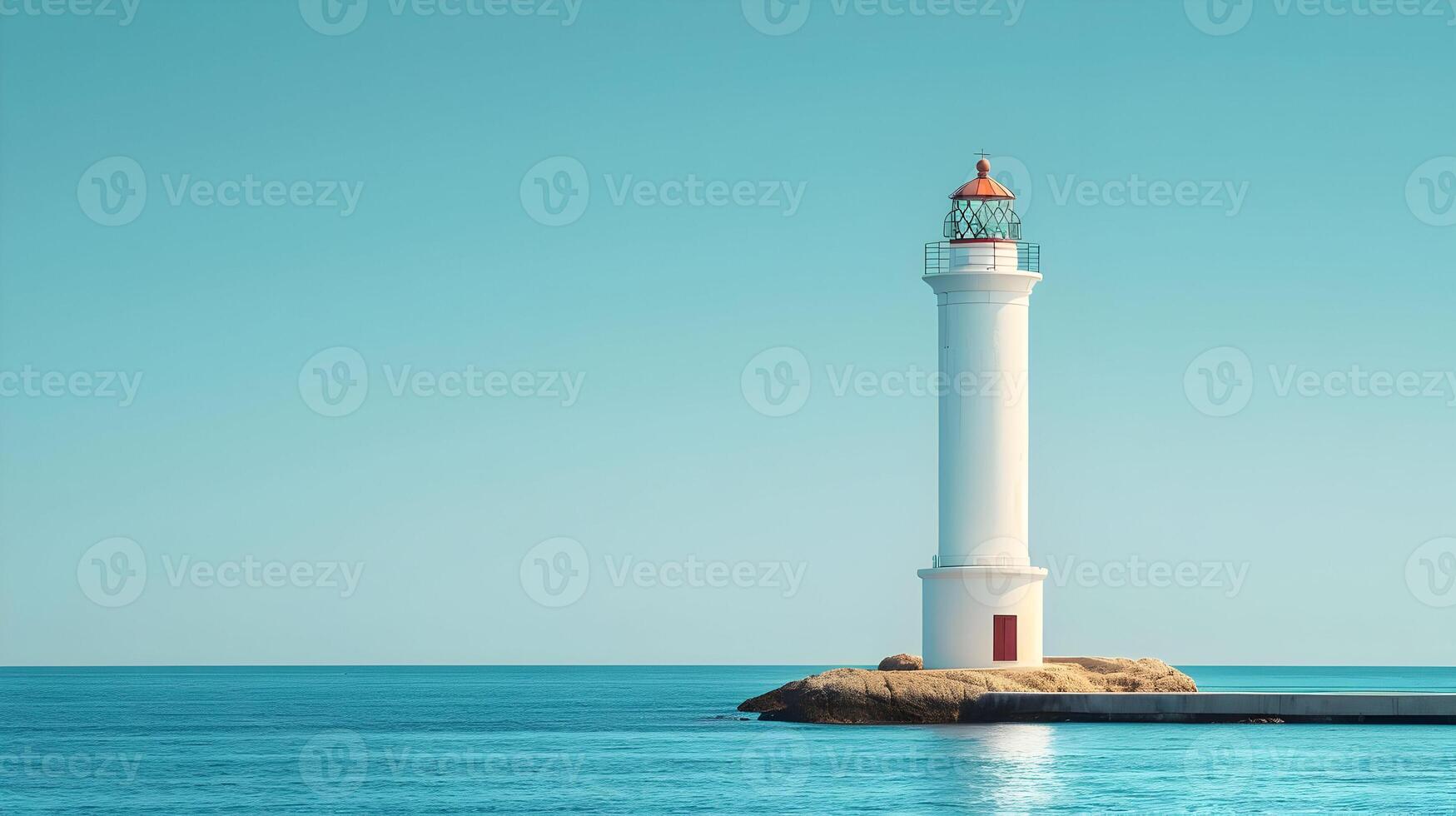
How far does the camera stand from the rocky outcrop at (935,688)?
158 feet

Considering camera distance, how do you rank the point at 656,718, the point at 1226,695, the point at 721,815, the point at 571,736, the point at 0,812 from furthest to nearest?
the point at 656,718, the point at 571,736, the point at 1226,695, the point at 0,812, the point at 721,815

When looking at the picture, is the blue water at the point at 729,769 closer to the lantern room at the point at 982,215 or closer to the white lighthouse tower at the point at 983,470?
the white lighthouse tower at the point at 983,470

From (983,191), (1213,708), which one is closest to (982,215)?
(983,191)

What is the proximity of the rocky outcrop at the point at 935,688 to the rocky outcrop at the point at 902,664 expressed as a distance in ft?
8.35

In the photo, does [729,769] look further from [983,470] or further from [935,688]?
[983,470]

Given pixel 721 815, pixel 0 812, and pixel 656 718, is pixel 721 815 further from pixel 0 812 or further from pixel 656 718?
pixel 656 718

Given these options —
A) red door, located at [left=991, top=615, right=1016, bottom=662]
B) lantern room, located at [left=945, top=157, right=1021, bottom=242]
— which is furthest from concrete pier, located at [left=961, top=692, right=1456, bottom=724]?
lantern room, located at [left=945, top=157, right=1021, bottom=242]

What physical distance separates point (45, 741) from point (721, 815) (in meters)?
31.8

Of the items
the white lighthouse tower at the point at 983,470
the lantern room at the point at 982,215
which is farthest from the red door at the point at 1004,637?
the lantern room at the point at 982,215

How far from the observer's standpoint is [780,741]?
46.5 meters

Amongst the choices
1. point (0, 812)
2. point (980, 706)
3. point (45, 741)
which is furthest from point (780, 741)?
point (45, 741)

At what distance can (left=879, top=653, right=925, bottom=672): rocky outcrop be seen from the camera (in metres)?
54.0

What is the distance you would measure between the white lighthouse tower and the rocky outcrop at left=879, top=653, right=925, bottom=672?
3872 millimetres

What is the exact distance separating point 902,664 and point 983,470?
7526mm
